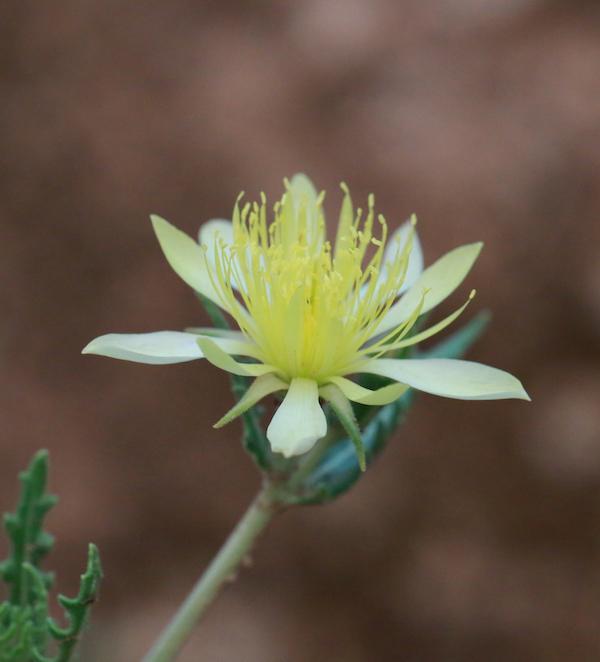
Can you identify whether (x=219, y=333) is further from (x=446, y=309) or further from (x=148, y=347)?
(x=446, y=309)

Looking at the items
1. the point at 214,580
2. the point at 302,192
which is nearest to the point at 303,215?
the point at 302,192

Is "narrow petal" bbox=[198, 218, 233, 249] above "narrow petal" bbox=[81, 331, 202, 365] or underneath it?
above

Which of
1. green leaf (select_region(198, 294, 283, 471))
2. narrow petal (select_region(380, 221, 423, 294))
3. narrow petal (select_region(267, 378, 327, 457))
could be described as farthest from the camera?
narrow petal (select_region(380, 221, 423, 294))

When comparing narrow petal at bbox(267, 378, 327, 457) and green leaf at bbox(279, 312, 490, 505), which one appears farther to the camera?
A: green leaf at bbox(279, 312, 490, 505)

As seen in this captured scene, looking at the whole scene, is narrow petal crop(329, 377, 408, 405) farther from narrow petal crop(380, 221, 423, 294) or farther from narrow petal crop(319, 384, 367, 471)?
narrow petal crop(380, 221, 423, 294)

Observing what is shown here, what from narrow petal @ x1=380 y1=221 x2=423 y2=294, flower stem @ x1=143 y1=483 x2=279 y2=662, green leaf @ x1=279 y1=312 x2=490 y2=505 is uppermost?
narrow petal @ x1=380 y1=221 x2=423 y2=294

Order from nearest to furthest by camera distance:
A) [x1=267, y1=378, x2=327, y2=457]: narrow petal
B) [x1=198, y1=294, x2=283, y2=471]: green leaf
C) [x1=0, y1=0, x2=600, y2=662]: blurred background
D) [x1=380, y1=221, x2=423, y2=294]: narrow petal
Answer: [x1=267, y1=378, x2=327, y2=457]: narrow petal < [x1=198, y1=294, x2=283, y2=471]: green leaf < [x1=380, y1=221, x2=423, y2=294]: narrow petal < [x1=0, y1=0, x2=600, y2=662]: blurred background

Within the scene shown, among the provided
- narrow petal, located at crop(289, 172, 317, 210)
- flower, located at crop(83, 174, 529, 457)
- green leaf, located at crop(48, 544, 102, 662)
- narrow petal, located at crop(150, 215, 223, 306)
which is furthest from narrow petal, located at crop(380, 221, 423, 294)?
green leaf, located at crop(48, 544, 102, 662)

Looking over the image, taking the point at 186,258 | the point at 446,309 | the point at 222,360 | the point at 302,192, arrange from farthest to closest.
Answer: the point at 446,309, the point at 302,192, the point at 186,258, the point at 222,360
